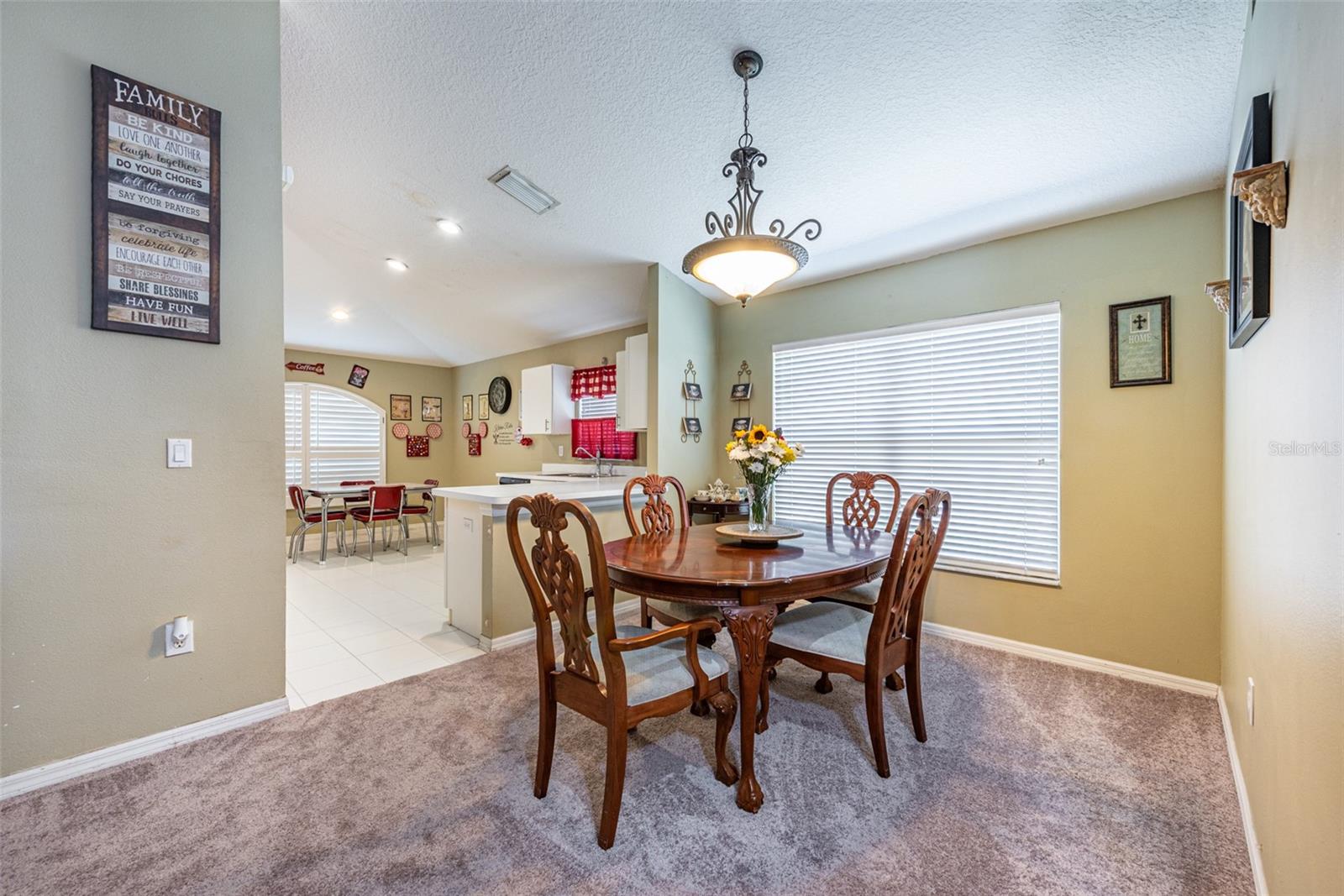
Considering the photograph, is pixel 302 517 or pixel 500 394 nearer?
pixel 302 517

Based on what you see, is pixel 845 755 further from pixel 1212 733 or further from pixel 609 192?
pixel 609 192

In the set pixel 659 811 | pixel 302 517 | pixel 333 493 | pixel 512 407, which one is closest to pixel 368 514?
pixel 333 493

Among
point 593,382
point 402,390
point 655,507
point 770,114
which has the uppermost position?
point 770,114

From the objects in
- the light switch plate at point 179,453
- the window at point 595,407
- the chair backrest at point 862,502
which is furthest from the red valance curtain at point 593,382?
the light switch plate at point 179,453

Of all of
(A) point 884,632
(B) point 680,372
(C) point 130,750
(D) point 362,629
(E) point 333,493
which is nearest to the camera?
(A) point 884,632

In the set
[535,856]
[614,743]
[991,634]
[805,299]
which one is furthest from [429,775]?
[805,299]

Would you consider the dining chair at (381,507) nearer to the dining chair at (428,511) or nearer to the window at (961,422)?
the dining chair at (428,511)

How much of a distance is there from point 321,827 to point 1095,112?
12.6 feet

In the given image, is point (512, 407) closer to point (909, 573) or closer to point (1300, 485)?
point (909, 573)

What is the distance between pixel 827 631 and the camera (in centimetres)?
209

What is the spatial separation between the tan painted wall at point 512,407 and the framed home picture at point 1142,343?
11.4ft

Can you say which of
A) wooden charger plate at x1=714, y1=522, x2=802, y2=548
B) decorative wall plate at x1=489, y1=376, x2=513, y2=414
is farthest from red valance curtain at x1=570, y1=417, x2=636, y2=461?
wooden charger plate at x1=714, y1=522, x2=802, y2=548

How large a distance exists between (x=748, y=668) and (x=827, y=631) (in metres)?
0.49

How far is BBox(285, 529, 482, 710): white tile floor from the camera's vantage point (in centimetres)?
277
